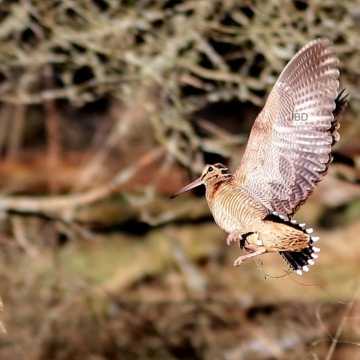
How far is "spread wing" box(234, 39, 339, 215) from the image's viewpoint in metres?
2.07

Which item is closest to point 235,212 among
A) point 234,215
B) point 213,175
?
point 234,215

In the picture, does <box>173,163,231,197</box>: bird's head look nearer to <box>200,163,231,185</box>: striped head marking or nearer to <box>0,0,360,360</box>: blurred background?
<box>200,163,231,185</box>: striped head marking

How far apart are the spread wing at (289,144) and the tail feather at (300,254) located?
0.29ft

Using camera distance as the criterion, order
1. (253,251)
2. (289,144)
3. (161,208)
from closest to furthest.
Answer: (253,251) < (289,144) < (161,208)

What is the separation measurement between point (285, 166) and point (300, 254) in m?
0.23

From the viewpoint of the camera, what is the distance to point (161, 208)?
7.36 m

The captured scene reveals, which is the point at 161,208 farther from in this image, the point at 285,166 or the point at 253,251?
the point at 253,251

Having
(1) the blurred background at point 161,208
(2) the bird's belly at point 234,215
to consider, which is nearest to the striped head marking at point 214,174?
(2) the bird's belly at point 234,215

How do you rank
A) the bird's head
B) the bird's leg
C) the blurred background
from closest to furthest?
the bird's leg, the bird's head, the blurred background

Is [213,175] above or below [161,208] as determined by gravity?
above

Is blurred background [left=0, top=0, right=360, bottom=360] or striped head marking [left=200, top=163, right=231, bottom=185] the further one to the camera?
blurred background [left=0, top=0, right=360, bottom=360]

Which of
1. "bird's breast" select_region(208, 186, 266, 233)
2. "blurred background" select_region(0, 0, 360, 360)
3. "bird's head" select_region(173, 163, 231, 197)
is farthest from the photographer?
"blurred background" select_region(0, 0, 360, 360)

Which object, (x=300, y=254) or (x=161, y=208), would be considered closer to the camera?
(x=300, y=254)

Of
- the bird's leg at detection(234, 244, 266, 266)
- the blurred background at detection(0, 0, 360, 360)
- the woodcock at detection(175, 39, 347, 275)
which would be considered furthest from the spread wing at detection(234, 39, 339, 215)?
the blurred background at detection(0, 0, 360, 360)
